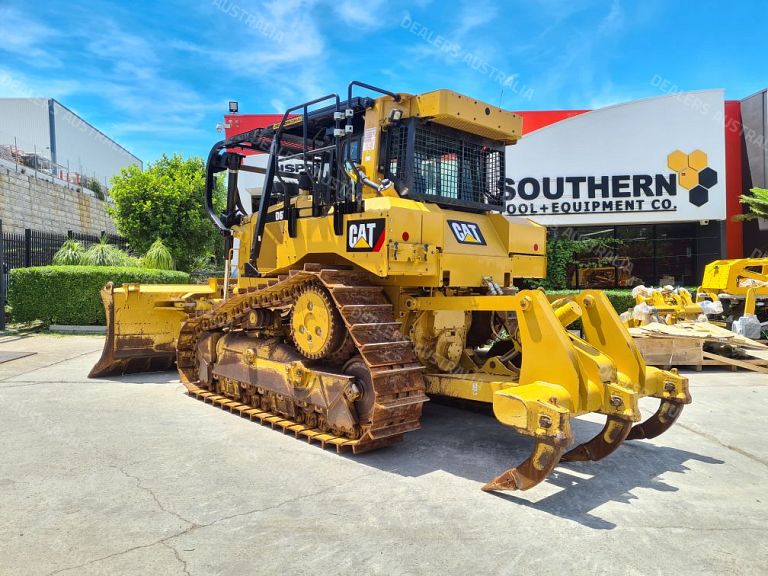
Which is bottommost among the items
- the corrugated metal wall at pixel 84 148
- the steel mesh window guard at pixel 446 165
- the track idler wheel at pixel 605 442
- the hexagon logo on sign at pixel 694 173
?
the track idler wheel at pixel 605 442

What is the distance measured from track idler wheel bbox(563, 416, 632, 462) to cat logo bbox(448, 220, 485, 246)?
209 centimetres

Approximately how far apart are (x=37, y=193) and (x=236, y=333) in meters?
16.8

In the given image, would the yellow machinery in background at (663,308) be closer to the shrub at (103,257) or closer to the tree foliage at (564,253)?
the tree foliage at (564,253)

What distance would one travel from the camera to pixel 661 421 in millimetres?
4988

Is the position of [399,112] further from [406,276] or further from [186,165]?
[186,165]

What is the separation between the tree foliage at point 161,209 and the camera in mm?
17938

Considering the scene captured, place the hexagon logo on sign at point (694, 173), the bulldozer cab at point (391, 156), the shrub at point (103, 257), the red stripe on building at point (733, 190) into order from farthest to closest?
the red stripe on building at point (733, 190) < the shrub at point (103, 257) < the hexagon logo on sign at point (694, 173) < the bulldozer cab at point (391, 156)

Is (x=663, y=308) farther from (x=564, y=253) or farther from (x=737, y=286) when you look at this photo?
(x=564, y=253)

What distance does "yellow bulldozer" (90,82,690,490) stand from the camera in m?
4.46

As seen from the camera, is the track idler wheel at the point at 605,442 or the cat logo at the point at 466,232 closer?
the track idler wheel at the point at 605,442

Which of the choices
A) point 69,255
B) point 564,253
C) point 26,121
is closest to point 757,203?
point 564,253

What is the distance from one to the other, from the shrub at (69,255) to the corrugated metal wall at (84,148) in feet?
73.2

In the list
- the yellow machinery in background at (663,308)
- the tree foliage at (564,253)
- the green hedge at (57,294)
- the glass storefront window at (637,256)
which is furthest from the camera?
the glass storefront window at (637,256)

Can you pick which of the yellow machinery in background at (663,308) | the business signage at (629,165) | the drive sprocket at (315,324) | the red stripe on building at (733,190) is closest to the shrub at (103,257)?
the business signage at (629,165)
